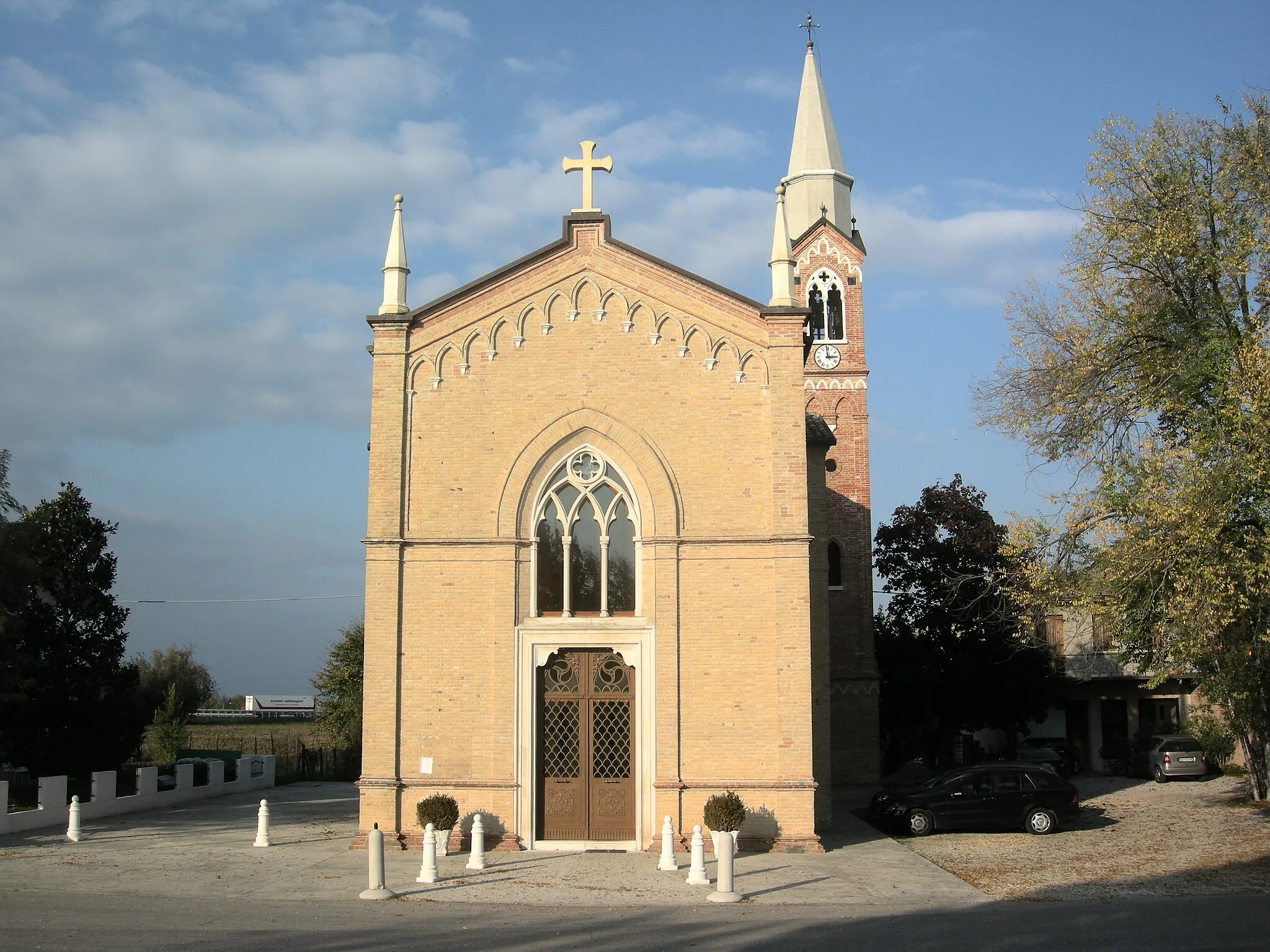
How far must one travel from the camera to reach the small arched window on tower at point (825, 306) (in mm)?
35875

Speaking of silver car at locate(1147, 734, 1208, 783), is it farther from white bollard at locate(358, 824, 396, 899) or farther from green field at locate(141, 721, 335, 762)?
green field at locate(141, 721, 335, 762)

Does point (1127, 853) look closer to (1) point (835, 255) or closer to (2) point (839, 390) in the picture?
(2) point (839, 390)

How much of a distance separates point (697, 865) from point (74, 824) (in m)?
12.1

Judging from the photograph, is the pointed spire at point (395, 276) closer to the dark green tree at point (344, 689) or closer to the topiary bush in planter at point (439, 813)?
the topiary bush in planter at point (439, 813)

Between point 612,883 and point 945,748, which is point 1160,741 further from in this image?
point 612,883

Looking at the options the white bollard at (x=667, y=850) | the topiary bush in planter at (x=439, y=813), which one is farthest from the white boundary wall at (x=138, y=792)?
the white bollard at (x=667, y=850)

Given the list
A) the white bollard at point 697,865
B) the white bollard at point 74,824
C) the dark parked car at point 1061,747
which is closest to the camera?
the white bollard at point 697,865

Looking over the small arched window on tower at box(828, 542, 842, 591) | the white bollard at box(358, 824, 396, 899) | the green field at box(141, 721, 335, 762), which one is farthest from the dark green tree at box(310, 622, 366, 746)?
the white bollard at box(358, 824, 396, 899)

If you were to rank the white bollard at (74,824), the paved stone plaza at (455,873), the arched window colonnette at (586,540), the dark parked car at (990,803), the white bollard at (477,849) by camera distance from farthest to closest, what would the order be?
the dark parked car at (990,803), the white bollard at (74,824), the arched window colonnette at (586,540), the white bollard at (477,849), the paved stone plaza at (455,873)

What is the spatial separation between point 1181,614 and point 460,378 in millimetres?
12364

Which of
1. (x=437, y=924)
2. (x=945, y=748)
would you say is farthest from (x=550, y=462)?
(x=945, y=748)

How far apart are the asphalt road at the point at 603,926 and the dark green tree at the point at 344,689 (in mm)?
23540

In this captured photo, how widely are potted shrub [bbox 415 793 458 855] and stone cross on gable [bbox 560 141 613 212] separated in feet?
34.7

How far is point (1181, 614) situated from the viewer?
56.6 ft
